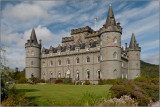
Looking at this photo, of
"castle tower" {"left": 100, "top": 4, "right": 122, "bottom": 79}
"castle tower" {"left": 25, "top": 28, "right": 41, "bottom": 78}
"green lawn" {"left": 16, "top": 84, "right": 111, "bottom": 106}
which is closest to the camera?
"green lawn" {"left": 16, "top": 84, "right": 111, "bottom": 106}

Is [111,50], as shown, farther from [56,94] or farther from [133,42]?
[56,94]

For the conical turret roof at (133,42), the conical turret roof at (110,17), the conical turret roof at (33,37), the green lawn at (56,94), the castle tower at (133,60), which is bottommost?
the green lawn at (56,94)

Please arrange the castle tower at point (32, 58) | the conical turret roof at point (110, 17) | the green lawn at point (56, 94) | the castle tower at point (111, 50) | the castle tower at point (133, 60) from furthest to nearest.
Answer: the castle tower at point (32, 58), the castle tower at point (133, 60), the conical turret roof at point (110, 17), the castle tower at point (111, 50), the green lawn at point (56, 94)

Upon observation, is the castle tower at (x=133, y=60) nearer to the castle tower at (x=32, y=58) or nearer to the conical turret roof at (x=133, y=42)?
the conical turret roof at (x=133, y=42)

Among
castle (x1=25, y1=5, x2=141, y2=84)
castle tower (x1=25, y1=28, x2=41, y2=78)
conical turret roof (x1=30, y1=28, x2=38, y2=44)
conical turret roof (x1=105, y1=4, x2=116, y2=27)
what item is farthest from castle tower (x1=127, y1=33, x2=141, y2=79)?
conical turret roof (x1=30, y1=28, x2=38, y2=44)

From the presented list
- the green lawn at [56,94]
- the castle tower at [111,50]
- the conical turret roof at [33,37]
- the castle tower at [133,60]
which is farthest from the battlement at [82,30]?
the green lawn at [56,94]

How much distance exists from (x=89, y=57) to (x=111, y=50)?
24.7ft

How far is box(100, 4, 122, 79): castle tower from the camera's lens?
34562 mm

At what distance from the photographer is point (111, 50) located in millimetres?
35094

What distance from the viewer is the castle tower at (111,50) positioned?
34562 millimetres

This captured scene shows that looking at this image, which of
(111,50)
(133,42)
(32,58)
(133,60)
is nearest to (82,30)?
(133,42)

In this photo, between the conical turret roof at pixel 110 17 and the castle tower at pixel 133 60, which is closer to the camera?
the conical turret roof at pixel 110 17

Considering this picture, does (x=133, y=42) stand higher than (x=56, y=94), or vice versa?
(x=133, y=42)

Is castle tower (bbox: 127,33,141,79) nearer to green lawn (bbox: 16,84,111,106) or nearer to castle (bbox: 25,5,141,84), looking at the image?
castle (bbox: 25,5,141,84)
